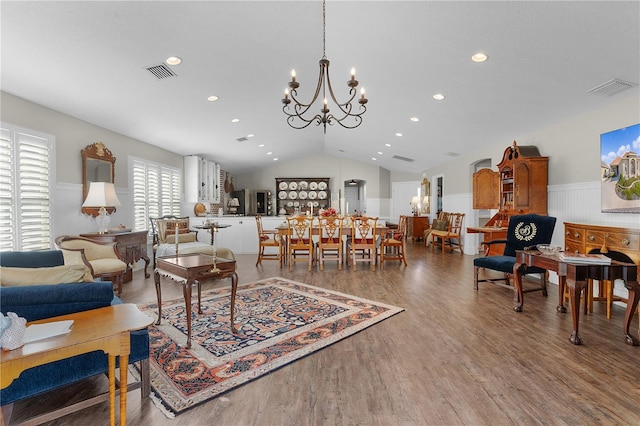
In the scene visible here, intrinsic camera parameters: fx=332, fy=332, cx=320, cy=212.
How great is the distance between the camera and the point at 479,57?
3.65 metres

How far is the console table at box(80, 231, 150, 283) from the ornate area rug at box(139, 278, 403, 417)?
4.61 feet

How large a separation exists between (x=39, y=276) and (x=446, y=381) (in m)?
2.68

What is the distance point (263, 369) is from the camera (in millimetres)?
2443

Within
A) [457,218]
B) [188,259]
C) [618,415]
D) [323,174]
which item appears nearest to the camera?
[618,415]

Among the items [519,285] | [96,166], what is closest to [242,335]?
[519,285]

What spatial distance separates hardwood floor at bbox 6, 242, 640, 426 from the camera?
6.24ft

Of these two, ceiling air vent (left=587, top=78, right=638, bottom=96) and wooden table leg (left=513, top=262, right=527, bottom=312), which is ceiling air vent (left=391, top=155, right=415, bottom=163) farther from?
wooden table leg (left=513, top=262, right=527, bottom=312)

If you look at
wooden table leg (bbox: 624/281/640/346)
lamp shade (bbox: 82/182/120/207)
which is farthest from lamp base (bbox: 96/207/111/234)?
wooden table leg (bbox: 624/281/640/346)

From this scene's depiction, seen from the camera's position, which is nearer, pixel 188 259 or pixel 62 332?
pixel 62 332

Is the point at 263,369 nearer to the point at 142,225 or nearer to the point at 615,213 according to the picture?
the point at 615,213

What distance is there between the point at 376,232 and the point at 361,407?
435 cm

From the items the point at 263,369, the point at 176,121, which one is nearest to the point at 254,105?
the point at 176,121

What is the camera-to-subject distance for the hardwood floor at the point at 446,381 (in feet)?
6.24

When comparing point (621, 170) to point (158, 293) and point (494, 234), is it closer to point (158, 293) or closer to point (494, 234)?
point (494, 234)
